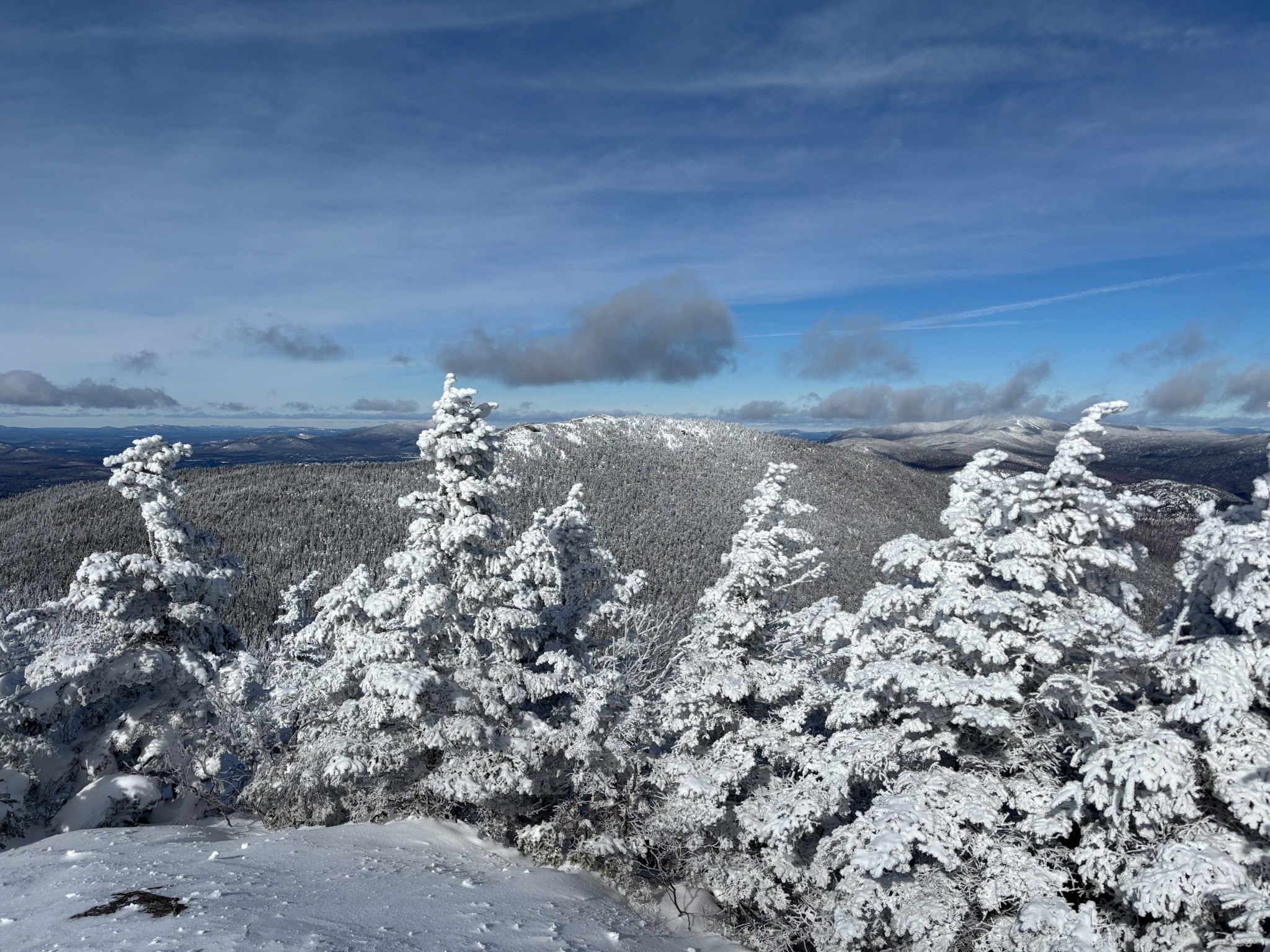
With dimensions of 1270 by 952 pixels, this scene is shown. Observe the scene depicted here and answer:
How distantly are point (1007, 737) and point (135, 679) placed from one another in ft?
69.2

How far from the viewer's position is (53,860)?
12.9m

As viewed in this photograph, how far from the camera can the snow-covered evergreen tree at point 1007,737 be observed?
995cm

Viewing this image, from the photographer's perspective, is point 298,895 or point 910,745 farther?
point 910,745

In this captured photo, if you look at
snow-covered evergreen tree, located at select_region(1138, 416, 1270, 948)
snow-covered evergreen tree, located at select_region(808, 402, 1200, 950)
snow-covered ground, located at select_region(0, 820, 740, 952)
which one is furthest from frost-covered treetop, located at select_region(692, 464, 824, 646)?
snow-covered evergreen tree, located at select_region(1138, 416, 1270, 948)

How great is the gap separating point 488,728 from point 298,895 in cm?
465

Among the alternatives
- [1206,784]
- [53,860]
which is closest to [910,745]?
[1206,784]

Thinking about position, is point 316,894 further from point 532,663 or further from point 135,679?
point 135,679

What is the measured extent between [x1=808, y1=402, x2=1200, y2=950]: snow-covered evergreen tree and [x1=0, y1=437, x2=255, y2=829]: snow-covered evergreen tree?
1652cm

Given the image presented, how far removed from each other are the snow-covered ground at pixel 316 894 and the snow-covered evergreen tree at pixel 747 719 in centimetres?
150

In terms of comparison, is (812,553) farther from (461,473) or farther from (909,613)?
(461,473)

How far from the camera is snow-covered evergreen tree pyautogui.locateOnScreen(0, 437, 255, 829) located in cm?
1670

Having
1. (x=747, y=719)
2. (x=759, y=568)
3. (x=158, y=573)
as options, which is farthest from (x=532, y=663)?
(x=158, y=573)

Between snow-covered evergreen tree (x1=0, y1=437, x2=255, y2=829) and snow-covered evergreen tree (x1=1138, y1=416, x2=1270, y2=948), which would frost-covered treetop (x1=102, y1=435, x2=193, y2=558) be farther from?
snow-covered evergreen tree (x1=1138, y1=416, x2=1270, y2=948)

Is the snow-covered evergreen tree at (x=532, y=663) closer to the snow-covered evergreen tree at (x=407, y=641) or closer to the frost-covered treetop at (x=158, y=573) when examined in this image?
the snow-covered evergreen tree at (x=407, y=641)
